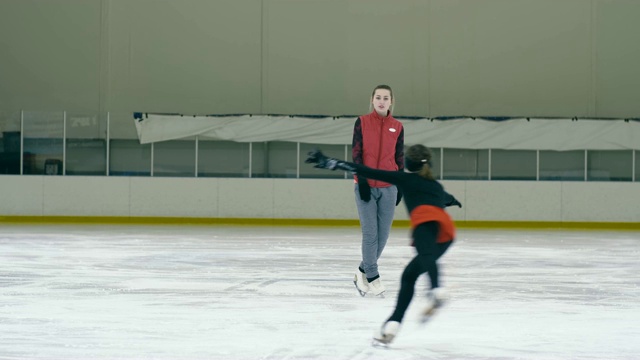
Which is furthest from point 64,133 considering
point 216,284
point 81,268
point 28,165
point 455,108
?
point 216,284

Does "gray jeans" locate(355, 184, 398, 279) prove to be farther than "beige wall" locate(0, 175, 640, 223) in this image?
No

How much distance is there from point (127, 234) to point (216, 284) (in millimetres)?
6045

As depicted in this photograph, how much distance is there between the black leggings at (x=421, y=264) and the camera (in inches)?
168

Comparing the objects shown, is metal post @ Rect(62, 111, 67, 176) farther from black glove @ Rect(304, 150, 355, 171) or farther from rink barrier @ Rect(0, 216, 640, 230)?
black glove @ Rect(304, 150, 355, 171)

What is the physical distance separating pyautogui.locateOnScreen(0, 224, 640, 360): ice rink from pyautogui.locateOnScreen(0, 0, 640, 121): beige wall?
249 inches

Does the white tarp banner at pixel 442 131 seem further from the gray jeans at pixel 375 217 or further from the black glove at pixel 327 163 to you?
the black glove at pixel 327 163

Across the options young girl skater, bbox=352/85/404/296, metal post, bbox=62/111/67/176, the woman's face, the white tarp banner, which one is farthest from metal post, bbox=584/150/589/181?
the woman's face

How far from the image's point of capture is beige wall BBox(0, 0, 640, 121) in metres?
17.1

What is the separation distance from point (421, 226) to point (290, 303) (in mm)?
1871

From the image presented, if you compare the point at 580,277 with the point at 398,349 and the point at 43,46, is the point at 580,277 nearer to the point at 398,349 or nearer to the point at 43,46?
the point at 398,349

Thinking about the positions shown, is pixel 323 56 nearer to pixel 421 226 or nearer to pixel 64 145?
pixel 64 145

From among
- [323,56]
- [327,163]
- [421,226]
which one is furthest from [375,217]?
[323,56]

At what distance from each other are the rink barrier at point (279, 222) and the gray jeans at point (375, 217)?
9874mm

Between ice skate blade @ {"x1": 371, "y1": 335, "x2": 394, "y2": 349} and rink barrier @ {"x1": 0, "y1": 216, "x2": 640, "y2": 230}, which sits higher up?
ice skate blade @ {"x1": 371, "y1": 335, "x2": 394, "y2": 349}
